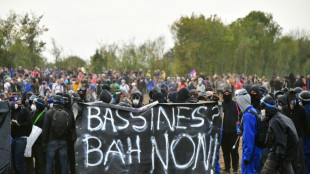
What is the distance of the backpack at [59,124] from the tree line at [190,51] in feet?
116

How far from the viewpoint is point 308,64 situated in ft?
185

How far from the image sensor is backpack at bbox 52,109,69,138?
7.93 m

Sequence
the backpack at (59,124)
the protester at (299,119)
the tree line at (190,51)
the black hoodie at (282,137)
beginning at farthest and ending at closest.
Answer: the tree line at (190,51), the protester at (299,119), the backpack at (59,124), the black hoodie at (282,137)

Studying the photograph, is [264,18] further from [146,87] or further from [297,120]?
[297,120]

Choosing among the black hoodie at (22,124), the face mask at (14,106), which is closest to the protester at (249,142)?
the black hoodie at (22,124)

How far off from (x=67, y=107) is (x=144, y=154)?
2.13 meters

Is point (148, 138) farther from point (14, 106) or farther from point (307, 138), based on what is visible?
point (307, 138)

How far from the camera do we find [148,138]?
7867mm

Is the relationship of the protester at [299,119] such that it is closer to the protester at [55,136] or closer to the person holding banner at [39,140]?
the protester at [55,136]

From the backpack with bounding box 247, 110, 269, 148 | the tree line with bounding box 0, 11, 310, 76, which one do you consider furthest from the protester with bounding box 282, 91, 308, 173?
the tree line with bounding box 0, 11, 310, 76

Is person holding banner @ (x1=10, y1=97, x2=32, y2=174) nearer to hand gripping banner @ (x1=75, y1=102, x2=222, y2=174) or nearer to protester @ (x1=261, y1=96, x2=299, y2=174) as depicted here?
hand gripping banner @ (x1=75, y1=102, x2=222, y2=174)

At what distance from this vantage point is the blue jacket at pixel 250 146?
23.1 ft

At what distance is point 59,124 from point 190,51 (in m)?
40.7

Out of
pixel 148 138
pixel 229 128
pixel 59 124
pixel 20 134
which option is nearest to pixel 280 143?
pixel 148 138
